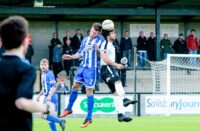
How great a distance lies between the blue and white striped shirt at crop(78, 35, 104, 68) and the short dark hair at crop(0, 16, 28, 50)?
8.87m

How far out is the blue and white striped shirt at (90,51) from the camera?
46.2 ft

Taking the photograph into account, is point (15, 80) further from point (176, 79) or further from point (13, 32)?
point (176, 79)

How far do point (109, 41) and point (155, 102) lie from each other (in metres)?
8.89

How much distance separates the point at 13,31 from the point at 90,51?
9.02 m

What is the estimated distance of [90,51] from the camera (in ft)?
46.4

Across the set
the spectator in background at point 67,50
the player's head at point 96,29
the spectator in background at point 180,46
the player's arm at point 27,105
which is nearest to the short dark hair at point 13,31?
the player's arm at point 27,105

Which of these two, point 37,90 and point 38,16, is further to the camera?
point 38,16

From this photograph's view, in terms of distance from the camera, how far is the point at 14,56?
529 cm

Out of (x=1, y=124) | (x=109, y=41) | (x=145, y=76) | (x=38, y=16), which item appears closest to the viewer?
(x=1, y=124)

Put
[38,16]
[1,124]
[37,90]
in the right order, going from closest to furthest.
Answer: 1. [1,124]
2. [37,90]
3. [38,16]

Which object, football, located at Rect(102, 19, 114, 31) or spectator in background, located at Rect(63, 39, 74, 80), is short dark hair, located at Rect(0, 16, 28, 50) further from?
spectator in background, located at Rect(63, 39, 74, 80)

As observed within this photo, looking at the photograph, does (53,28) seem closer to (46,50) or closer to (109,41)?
(46,50)

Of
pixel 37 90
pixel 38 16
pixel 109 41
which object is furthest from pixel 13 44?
pixel 38 16

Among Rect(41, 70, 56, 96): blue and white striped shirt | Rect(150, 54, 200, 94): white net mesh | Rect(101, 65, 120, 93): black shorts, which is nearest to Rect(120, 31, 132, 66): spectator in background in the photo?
Rect(150, 54, 200, 94): white net mesh
